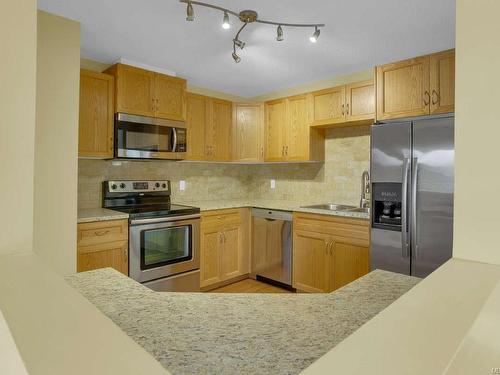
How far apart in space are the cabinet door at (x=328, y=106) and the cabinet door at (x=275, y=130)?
43 cm

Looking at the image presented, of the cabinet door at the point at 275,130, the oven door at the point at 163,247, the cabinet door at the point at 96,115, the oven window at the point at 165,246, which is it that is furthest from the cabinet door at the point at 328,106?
the cabinet door at the point at 96,115

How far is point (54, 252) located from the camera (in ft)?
6.83

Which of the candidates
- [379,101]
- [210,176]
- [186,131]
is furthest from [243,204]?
[379,101]

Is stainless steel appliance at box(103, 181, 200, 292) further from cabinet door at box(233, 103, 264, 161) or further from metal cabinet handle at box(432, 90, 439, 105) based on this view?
metal cabinet handle at box(432, 90, 439, 105)

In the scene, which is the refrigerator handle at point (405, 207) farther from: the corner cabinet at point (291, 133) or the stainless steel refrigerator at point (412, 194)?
the corner cabinet at point (291, 133)

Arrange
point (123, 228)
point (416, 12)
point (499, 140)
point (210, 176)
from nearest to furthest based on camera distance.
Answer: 1. point (499, 140)
2. point (416, 12)
3. point (123, 228)
4. point (210, 176)

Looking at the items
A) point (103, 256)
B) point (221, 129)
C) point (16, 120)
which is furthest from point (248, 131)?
point (16, 120)

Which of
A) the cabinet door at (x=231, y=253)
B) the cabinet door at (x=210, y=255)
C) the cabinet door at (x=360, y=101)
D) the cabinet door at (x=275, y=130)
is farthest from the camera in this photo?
the cabinet door at (x=275, y=130)

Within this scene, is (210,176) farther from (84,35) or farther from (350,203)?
(84,35)

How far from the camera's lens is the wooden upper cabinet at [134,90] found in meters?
2.81

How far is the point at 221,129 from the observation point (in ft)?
12.5

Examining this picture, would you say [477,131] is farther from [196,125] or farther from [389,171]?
[196,125]

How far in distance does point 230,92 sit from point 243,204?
1.54 meters

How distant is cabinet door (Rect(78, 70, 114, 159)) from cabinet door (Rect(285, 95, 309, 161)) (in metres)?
1.94
